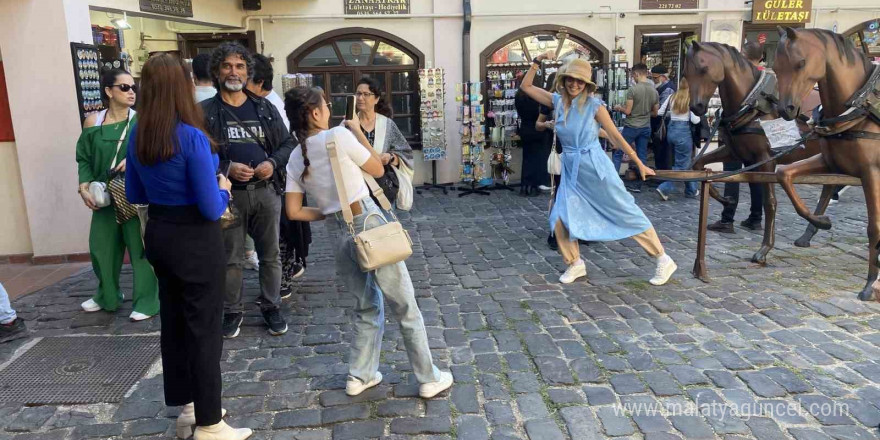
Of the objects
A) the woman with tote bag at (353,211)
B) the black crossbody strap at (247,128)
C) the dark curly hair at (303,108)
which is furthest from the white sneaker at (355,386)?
the black crossbody strap at (247,128)

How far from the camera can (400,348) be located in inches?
163

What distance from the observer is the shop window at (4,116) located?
6.21 m

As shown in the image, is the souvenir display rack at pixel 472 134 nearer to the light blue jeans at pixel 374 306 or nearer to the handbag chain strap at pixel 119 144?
the handbag chain strap at pixel 119 144

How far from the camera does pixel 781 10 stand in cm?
1048

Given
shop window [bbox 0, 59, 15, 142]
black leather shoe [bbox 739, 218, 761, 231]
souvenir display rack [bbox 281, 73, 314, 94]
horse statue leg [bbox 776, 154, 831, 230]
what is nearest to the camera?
horse statue leg [bbox 776, 154, 831, 230]

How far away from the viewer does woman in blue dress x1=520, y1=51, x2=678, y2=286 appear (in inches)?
204

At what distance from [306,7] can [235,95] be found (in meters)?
6.27

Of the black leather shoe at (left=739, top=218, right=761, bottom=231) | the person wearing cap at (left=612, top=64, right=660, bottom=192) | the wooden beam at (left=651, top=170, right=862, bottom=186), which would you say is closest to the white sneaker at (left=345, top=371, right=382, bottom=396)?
the wooden beam at (left=651, top=170, right=862, bottom=186)

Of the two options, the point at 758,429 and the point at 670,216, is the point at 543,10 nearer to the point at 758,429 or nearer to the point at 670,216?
the point at 670,216

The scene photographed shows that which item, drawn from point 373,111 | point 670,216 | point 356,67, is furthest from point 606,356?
point 356,67

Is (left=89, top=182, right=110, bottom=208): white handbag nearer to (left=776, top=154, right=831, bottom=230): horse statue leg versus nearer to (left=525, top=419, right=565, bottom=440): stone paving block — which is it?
(left=525, top=419, right=565, bottom=440): stone paving block

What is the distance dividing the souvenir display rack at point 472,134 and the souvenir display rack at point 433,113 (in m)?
0.30

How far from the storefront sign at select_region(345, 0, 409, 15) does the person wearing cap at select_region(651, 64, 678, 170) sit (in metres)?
4.32

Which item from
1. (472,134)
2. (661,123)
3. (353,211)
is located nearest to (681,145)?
(661,123)
